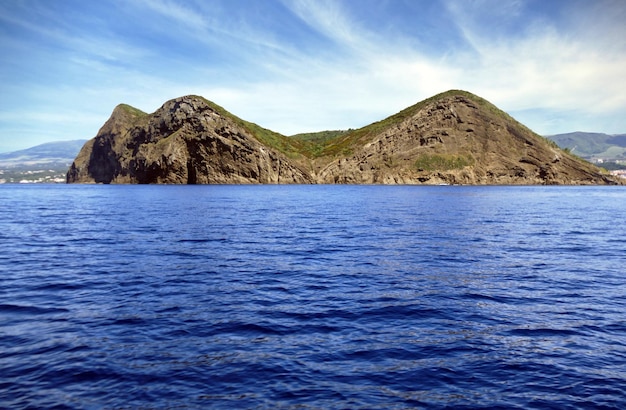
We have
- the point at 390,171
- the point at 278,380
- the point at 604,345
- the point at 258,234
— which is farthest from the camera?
the point at 390,171

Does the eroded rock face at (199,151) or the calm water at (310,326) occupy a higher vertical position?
the eroded rock face at (199,151)

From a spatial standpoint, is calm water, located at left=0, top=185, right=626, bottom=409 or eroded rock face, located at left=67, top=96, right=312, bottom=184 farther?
eroded rock face, located at left=67, top=96, right=312, bottom=184

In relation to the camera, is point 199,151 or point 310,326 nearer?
point 310,326

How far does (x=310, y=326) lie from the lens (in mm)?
12969

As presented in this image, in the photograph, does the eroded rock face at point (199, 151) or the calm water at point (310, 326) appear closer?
the calm water at point (310, 326)

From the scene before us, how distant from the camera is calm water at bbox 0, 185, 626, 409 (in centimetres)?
902

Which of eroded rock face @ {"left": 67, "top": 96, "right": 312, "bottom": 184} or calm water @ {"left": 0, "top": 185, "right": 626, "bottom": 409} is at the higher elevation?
eroded rock face @ {"left": 67, "top": 96, "right": 312, "bottom": 184}

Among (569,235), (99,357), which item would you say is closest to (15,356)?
(99,357)

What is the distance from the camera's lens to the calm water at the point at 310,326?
29.6 feet

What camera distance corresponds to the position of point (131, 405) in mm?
8328

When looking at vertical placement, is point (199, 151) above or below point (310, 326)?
above

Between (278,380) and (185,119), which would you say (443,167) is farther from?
(278,380)

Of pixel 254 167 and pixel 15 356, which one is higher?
pixel 254 167

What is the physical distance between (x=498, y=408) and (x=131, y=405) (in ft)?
24.0
